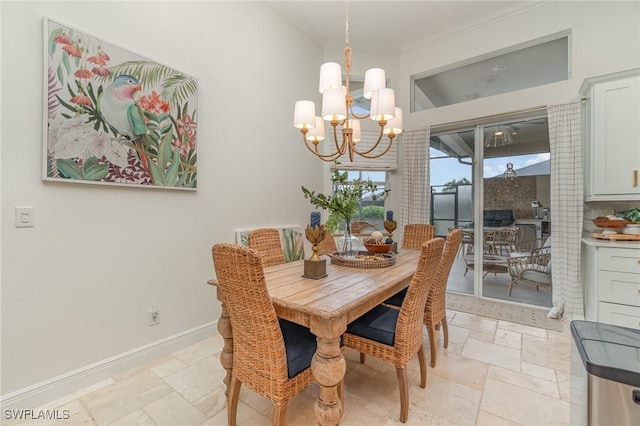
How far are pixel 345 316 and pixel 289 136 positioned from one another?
273cm

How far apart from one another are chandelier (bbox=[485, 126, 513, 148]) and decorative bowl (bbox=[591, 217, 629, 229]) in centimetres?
127

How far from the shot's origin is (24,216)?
1711 mm

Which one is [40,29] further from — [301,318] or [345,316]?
[345,316]

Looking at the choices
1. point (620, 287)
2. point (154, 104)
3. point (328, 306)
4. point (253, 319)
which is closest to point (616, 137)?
point (620, 287)

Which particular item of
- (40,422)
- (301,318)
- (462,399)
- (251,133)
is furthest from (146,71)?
(462,399)

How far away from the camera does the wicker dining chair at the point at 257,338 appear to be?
1230mm

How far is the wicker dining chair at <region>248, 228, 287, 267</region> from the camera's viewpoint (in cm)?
234

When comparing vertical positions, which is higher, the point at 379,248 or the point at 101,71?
the point at 101,71

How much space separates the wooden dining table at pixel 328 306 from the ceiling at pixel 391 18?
3.08 meters

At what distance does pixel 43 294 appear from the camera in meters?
1.79

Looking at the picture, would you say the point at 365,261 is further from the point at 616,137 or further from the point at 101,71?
the point at 616,137

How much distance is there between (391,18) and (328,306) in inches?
143


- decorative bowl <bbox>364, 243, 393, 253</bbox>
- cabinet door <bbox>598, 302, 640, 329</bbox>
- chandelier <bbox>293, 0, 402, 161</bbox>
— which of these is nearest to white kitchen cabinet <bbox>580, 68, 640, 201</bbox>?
cabinet door <bbox>598, 302, 640, 329</bbox>

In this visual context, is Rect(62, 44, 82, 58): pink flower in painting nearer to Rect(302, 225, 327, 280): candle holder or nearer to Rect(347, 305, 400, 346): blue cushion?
Rect(302, 225, 327, 280): candle holder
